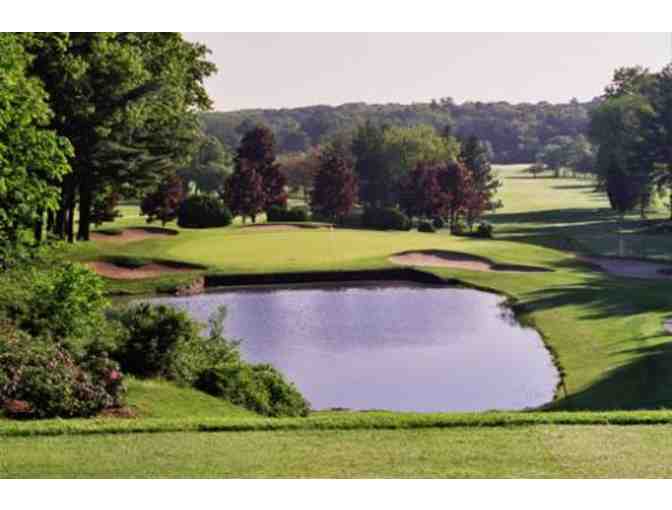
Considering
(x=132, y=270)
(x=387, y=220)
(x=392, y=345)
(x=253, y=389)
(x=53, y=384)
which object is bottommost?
(x=392, y=345)

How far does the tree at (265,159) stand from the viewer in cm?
8250

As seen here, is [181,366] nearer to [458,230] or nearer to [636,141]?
[458,230]

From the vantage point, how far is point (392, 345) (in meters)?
33.8

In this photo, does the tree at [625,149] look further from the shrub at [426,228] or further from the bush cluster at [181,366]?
the bush cluster at [181,366]

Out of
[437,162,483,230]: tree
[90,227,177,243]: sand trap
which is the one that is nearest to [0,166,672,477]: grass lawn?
[90,227,177,243]: sand trap

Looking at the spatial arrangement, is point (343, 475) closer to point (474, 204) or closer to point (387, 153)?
point (474, 204)

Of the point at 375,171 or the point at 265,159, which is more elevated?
the point at 265,159

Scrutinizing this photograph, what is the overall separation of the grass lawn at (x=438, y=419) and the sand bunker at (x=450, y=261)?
3.53ft

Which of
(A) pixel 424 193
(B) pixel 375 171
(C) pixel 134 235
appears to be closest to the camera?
(C) pixel 134 235

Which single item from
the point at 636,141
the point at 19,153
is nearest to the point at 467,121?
the point at 636,141

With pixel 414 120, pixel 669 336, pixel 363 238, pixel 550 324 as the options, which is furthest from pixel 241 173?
pixel 414 120

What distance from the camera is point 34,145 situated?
24.2 metres

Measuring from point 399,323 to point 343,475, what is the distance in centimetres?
2445

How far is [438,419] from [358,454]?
2.20 meters
